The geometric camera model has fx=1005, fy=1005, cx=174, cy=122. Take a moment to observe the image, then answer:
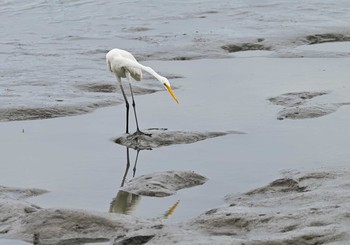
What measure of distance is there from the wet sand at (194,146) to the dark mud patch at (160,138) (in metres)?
0.14

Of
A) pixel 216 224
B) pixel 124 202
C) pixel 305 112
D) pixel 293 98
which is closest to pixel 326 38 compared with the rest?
pixel 293 98

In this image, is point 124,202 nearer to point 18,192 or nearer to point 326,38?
point 18,192

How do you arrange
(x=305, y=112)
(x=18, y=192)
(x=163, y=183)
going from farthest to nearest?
1. (x=305, y=112)
2. (x=163, y=183)
3. (x=18, y=192)

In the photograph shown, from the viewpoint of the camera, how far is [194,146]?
12188 mm

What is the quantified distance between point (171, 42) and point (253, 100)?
6879mm

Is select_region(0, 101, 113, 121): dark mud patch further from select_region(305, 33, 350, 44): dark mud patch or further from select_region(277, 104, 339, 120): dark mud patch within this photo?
select_region(305, 33, 350, 44): dark mud patch

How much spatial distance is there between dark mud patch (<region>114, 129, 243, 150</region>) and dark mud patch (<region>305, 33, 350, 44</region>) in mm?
8740

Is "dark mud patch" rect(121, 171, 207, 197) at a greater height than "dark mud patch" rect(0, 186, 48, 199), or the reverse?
"dark mud patch" rect(0, 186, 48, 199)

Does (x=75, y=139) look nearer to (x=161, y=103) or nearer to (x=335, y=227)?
(x=161, y=103)

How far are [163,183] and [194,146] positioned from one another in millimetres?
1982

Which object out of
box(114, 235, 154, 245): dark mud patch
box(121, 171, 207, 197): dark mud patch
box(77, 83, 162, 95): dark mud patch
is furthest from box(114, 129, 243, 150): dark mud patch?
box(114, 235, 154, 245): dark mud patch

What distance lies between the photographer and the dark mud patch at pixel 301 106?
532 inches

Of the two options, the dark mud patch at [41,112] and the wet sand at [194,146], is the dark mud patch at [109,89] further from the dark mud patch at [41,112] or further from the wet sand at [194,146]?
the dark mud patch at [41,112]

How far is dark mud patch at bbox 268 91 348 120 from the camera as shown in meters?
13.5
